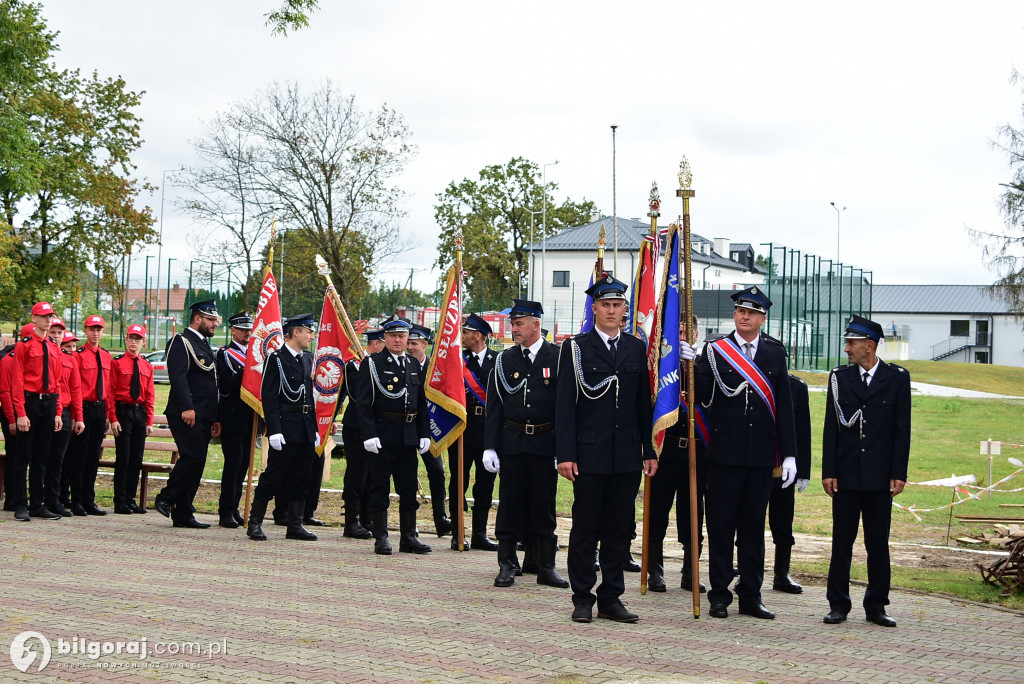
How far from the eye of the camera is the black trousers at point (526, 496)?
8.32 meters

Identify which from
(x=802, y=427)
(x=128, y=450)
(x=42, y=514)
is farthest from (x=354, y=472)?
(x=802, y=427)

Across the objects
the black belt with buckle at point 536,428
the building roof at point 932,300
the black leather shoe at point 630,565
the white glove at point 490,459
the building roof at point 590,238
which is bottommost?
the black leather shoe at point 630,565

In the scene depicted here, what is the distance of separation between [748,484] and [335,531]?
5.32 metres

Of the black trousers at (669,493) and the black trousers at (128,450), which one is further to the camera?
the black trousers at (128,450)

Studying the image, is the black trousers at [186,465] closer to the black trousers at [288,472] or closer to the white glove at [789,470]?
the black trousers at [288,472]

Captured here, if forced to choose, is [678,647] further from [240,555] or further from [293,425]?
[293,425]

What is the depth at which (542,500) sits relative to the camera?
8383 mm

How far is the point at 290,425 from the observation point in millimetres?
10500

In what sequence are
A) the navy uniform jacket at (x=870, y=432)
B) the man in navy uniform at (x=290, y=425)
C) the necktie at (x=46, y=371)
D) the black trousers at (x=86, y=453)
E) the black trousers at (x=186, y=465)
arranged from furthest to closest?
the black trousers at (x=86, y=453) → the necktie at (x=46, y=371) → the black trousers at (x=186, y=465) → the man in navy uniform at (x=290, y=425) → the navy uniform jacket at (x=870, y=432)

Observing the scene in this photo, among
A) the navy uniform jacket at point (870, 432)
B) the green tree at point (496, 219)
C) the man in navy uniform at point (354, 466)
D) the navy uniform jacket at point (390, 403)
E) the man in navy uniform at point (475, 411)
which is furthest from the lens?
the green tree at point (496, 219)

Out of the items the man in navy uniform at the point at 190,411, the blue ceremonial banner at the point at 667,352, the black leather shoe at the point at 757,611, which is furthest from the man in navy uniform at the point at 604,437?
the man in navy uniform at the point at 190,411

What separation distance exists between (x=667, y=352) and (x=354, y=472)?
436cm

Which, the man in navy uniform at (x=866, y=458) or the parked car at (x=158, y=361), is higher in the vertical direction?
the parked car at (x=158, y=361)

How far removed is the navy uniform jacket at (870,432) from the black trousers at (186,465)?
21.4ft
